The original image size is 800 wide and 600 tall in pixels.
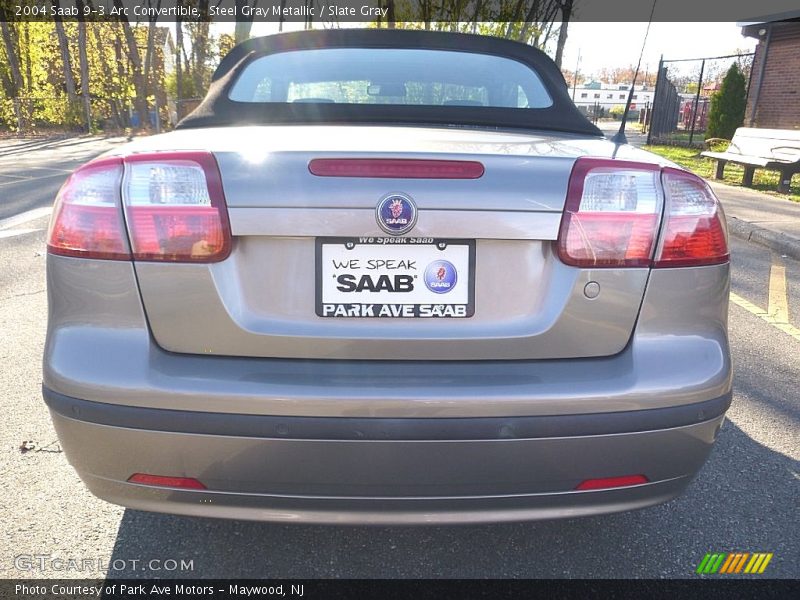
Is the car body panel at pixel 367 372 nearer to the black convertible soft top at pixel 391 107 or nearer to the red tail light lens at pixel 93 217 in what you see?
the red tail light lens at pixel 93 217

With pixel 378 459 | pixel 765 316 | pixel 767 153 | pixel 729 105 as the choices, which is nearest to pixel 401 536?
pixel 378 459

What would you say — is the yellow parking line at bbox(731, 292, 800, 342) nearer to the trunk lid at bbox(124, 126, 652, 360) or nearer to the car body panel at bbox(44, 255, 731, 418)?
the car body panel at bbox(44, 255, 731, 418)

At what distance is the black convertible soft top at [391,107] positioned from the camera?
2115mm

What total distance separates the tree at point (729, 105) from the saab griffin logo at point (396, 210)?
18778mm

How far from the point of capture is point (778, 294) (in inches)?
203

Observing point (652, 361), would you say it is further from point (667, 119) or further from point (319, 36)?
point (667, 119)

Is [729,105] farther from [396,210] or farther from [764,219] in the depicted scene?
[396,210]

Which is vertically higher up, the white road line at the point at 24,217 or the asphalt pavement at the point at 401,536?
the asphalt pavement at the point at 401,536

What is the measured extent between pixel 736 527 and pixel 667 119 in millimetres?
22142

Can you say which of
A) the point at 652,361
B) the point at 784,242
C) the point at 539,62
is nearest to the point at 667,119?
the point at 784,242

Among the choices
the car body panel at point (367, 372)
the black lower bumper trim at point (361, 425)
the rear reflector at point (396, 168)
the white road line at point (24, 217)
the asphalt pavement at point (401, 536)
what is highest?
the rear reflector at point (396, 168)

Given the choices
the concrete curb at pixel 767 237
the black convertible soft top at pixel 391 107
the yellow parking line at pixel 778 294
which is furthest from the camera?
the concrete curb at pixel 767 237

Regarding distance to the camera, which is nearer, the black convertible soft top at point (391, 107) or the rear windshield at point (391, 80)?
the black convertible soft top at point (391, 107)

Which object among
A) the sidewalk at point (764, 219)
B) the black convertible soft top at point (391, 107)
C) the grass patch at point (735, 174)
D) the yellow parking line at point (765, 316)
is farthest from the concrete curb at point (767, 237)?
the black convertible soft top at point (391, 107)
